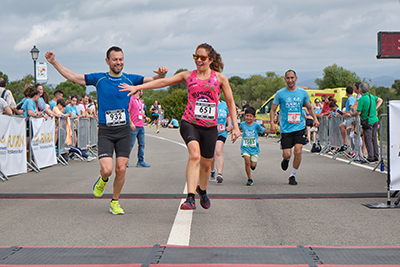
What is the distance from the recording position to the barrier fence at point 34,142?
11.0 meters

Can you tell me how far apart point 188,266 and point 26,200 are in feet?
14.5

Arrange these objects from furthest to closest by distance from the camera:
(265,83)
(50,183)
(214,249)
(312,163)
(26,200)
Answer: (265,83)
(312,163)
(50,183)
(26,200)
(214,249)

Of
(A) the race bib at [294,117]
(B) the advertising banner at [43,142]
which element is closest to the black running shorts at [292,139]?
(A) the race bib at [294,117]

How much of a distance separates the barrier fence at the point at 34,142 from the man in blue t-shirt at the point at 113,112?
4742mm

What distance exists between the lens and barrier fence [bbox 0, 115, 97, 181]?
36.1ft

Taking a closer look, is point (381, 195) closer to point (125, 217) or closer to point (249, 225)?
point (249, 225)

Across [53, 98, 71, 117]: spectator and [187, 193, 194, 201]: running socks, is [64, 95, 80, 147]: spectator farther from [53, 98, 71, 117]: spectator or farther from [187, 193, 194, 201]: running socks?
[187, 193, 194, 201]: running socks

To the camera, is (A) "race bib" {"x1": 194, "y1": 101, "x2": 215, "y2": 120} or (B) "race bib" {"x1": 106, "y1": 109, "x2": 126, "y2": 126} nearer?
(A) "race bib" {"x1": 194, "y1": 101, "x2": 215, "y2": 120}

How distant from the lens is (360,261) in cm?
427

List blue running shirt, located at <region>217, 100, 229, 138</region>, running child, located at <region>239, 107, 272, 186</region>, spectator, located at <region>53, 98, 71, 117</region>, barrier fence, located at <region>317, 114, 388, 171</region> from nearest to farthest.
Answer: running child, located at <region>239, 107, 272, 186</region> < blue running shirt, located at <region>217, 100, 229, 138</region> < barrier fence, located at <region>317, 114, 388, 171</region> < spectator, located at <region>53, 98, 71, 117</region>

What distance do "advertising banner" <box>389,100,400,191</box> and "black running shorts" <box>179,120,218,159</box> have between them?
258 centimetres

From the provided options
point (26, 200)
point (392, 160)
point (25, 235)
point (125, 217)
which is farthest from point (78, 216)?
point (392, 160)

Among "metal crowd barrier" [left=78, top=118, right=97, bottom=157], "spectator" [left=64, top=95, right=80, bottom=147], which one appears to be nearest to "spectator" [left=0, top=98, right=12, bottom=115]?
"spectator" [left=64, top=95, right=80, bottom=147]

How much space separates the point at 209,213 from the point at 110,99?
1.95 metres
